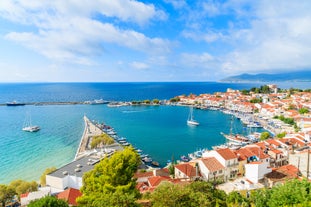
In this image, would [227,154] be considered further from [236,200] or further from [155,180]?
[236,200]

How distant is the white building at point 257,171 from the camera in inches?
880

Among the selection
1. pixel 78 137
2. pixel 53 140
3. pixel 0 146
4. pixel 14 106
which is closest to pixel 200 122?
pixel 78 137

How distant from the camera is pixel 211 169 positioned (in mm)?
24141

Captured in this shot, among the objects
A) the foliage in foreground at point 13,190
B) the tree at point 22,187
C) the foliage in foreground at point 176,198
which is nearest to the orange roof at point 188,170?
the foliage in foreground at point 176,198

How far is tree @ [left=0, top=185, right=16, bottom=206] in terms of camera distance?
67.8 feet

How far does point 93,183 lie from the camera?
15.1 m

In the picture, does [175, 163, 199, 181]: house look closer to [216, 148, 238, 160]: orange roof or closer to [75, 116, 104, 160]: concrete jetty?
[216, 148, 238, 160]: orange roof

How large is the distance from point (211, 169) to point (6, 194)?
20.7 metres

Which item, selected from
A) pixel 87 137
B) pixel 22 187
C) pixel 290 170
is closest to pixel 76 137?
pixel 87 137

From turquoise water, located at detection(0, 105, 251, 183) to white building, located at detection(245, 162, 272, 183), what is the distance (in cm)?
1390

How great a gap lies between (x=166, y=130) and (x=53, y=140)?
2499cm

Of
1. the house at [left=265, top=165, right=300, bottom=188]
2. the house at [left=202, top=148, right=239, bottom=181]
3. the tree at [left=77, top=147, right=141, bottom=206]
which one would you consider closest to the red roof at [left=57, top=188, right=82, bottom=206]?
the tree at [left=77, top=147, right=141, bottom=206]

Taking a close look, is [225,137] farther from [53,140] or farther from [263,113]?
[53,140]

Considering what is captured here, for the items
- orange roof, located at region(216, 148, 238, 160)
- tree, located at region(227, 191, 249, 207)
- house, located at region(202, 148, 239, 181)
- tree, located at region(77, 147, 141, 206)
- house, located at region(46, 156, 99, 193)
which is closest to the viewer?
tree, located at region(77, 147, 141, 206)
